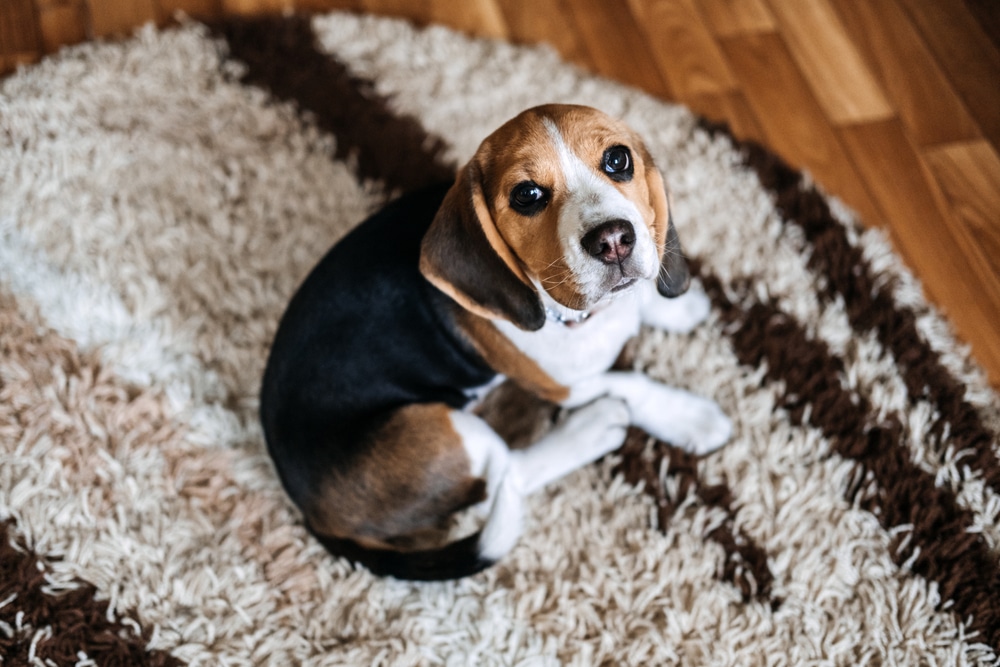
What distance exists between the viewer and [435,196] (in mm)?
2219

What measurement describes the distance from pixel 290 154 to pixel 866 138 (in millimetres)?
2179

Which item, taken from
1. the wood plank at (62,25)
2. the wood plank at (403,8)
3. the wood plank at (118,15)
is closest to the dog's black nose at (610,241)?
the wood plank at (403,8)

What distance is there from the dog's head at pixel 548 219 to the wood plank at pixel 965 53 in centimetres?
183

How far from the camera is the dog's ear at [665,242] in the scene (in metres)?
1.94

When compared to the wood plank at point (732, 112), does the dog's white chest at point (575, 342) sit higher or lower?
lower

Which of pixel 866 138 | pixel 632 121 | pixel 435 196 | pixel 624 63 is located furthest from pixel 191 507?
pixel 866 138

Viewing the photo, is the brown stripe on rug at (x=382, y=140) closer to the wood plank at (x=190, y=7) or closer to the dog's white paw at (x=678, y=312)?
the wood plank at (x=190, y=7)

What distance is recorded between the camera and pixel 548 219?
1.78 meters

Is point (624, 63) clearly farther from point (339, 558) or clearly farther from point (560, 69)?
point (339, 558)

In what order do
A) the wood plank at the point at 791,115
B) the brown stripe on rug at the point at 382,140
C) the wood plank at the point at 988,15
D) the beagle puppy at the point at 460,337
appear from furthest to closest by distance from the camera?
1. the wood plank at the point at 988,15
2. the wood plank at the point at 791,115
3. the brown stripe on rug at the point at 382,140
4. the beagle puppy at the point at 460,337

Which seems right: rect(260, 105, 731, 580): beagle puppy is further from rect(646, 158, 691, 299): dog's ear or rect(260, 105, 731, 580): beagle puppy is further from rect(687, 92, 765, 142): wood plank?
rect(687, 92, 765, 142): wood plank

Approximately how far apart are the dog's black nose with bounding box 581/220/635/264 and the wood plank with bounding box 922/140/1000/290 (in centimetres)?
168

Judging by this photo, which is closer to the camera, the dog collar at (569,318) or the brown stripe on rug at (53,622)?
the dog collar at (569,318)

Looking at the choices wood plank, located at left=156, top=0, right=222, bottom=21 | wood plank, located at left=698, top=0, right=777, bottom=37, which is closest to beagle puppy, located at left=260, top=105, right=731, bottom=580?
wood plank, located at left=698, top=0, right=777, bottom=37
